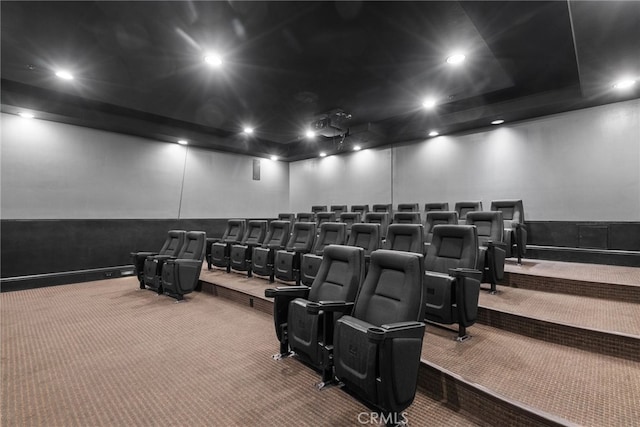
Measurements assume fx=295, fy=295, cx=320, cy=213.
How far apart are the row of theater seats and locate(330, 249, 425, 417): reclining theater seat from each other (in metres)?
2.81

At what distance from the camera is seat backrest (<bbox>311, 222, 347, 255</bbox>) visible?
3.75m

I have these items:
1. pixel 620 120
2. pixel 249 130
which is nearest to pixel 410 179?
pixel 620 120

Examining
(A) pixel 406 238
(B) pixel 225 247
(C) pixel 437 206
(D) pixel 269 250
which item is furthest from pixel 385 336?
(C) pixel 437 206

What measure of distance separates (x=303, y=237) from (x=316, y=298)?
2302 mm

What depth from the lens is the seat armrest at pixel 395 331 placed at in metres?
1.44

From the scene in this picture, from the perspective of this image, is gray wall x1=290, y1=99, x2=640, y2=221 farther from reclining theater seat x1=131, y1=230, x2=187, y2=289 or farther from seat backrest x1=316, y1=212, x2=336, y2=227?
reclining theater seat x1=131, y1=230, x2=187, y2=289

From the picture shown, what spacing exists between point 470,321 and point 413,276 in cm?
101

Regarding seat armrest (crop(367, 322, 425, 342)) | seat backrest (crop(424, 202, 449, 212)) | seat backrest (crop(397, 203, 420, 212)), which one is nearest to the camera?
seat armrest (crop(367, 322, 425, 342))

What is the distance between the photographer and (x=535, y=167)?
16.9 ft

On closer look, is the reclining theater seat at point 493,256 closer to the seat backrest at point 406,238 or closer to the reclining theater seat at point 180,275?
the seat backrest at point 406,238

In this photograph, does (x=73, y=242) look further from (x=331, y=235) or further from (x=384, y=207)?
(x=384, y=207)

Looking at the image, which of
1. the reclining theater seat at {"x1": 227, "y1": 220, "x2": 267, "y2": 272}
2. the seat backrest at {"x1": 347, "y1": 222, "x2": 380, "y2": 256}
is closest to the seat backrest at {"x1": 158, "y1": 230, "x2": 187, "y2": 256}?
the reclining theater seat at {"x1": 227, "y1": 220, "x2": 267, "y2": 272}

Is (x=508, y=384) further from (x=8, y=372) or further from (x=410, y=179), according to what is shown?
(x=410, y=179)

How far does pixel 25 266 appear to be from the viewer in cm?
479
